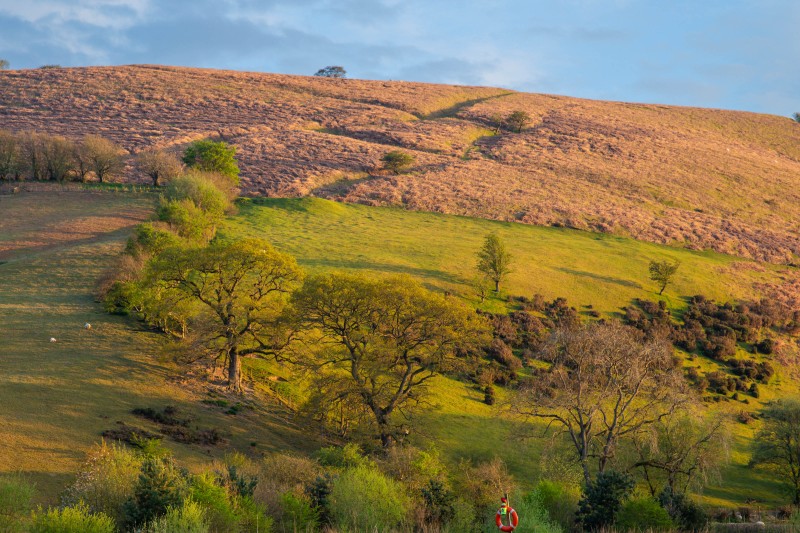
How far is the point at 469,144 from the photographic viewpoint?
13150 centimetres

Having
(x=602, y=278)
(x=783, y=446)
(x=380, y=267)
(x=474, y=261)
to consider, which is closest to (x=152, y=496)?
(x=783, y=446)

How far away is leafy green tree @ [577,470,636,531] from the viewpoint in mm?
25391

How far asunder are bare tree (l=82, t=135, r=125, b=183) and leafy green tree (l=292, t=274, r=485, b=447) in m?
72.8

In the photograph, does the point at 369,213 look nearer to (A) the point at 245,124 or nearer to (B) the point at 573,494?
(A) the point at 245,124

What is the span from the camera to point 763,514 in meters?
35.2

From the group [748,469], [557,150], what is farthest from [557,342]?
[557,150]

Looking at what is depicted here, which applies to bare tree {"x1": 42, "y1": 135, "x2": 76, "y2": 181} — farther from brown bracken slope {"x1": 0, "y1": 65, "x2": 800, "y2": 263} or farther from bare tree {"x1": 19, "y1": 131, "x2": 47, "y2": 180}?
brown bracken slope {"x1": 0, "y1": 65, "x2": 800, "y2": 263}

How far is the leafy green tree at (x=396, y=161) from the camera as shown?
10869cm

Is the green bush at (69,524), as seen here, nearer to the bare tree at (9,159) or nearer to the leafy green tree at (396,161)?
the bare tree at (9,159)

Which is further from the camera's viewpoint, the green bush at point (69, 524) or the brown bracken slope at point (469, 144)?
the brown bracken slope at point (469, 144)

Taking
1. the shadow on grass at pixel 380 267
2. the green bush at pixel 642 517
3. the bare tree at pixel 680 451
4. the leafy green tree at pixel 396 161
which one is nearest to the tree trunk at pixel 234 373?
the shadow on grass at pixel 380 267

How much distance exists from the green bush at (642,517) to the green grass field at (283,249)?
12.3m

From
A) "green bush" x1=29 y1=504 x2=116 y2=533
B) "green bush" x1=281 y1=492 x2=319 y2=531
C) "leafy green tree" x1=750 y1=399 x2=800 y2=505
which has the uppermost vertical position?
"green bush" x1=29 y1=504 x2=116 y2=533

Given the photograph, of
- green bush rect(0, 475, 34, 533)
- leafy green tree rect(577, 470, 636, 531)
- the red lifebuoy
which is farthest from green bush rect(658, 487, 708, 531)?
green bush rect(0, 475, 34, 533)
